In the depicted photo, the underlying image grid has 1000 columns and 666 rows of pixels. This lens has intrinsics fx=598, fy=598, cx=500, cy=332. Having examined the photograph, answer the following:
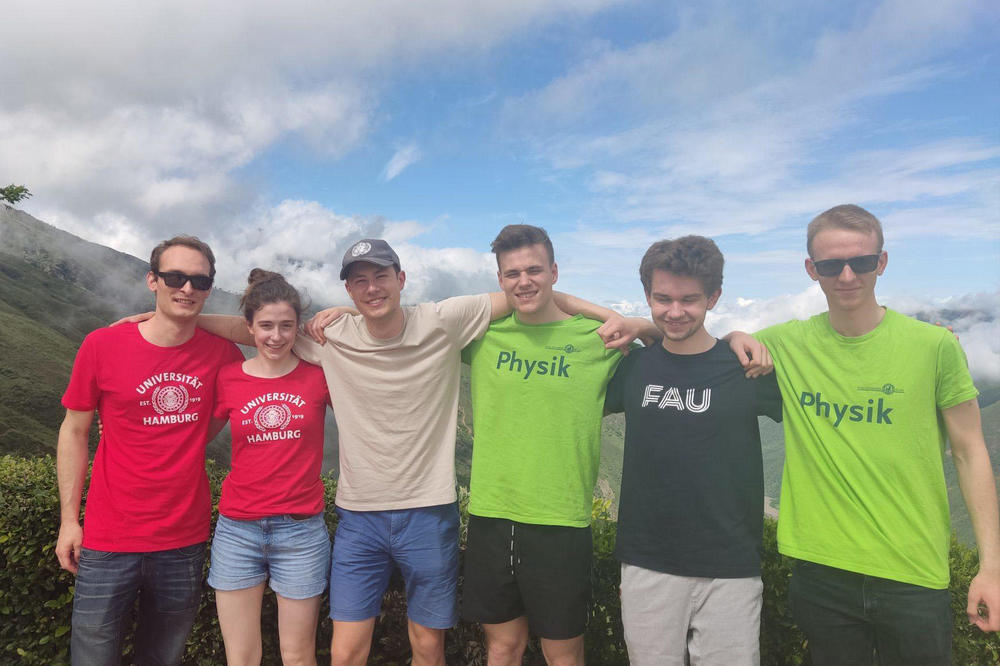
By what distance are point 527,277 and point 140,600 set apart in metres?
3.82

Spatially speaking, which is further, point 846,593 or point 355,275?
point 355,275

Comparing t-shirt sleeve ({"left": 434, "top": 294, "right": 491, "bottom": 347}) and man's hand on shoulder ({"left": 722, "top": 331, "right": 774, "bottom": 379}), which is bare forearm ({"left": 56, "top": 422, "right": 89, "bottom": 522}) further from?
man's hand on shoulder ({"left": 722, "top": 331, "right": 774, "bottom": 379})

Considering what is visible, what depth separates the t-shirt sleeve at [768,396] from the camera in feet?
13.6

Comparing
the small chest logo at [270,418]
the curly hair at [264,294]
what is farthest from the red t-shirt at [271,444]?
the curly hair at [264,294]

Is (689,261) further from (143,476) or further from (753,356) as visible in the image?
(143,476)

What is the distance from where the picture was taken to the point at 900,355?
12.5 feet

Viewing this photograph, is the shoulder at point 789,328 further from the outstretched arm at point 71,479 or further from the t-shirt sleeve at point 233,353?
the outstretched arm at point 71,479

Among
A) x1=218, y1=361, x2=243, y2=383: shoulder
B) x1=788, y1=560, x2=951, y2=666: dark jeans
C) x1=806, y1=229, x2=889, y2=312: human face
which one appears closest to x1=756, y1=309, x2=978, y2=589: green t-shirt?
x1=788, y1=560, x2=951, y2=666: dark jeans

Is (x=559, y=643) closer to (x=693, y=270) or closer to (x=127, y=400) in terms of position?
(x=693, y=270)

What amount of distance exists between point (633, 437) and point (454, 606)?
77.5 inches

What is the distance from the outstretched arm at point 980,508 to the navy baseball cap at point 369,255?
4002mm

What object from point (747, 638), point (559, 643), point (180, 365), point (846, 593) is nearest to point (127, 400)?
point (180, 365)

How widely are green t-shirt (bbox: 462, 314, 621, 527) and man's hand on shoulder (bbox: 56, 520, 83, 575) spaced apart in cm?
303

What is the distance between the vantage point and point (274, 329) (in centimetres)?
465
